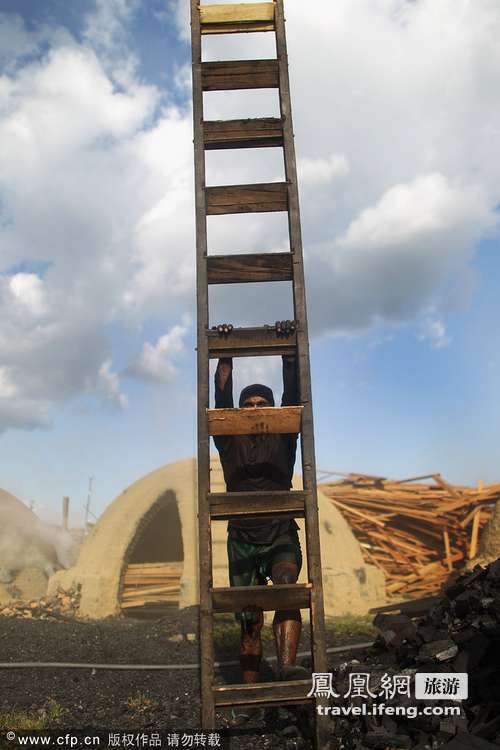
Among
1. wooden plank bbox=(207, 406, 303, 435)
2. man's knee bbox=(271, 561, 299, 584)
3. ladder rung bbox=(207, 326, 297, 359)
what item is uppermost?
ladder rung bbox=(207, 326, 297, 359)

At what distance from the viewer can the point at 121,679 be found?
20.5 feet

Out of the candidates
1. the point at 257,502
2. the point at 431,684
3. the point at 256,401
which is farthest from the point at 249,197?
the point at 431,684

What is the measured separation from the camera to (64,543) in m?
19.9

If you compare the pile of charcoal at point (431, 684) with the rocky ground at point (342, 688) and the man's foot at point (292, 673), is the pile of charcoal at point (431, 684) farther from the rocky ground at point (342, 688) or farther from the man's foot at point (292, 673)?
the man's foot at point (292, 673)

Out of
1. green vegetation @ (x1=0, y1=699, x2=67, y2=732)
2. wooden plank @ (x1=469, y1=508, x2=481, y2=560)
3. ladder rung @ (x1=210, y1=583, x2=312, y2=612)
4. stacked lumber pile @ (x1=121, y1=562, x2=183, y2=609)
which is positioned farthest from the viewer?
stacked lumber pile @ (x1=121, y1=562, x2=183, y2=609)

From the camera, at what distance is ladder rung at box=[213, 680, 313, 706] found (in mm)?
3547

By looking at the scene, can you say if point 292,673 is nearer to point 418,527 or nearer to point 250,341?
point 250,341

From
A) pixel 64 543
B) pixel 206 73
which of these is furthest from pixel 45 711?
pixel 64 543

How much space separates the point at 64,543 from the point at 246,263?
58.7 ft

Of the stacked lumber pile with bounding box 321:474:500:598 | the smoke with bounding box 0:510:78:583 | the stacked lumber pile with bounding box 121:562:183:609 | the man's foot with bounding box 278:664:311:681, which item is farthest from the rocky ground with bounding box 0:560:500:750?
the smoke with bounding box 0:510:78:583

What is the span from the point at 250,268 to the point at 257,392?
1134mm

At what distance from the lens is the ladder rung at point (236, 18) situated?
4559 millimetres

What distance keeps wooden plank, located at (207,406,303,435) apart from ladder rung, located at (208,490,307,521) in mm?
386

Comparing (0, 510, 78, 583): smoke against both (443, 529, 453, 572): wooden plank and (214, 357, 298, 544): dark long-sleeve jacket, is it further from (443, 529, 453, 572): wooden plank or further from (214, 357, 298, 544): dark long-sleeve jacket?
(214, 357, 298, 544): dark long-sleeve jacket
